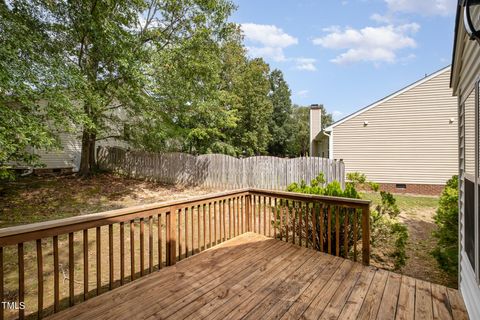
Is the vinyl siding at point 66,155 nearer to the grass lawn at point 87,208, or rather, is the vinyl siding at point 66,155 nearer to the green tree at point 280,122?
the grass lawn at point 87,208

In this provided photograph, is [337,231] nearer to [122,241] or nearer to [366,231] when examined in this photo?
[366,231]

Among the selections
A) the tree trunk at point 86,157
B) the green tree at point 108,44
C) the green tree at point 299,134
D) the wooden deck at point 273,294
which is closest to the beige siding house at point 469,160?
the wooden deck at point 273,294

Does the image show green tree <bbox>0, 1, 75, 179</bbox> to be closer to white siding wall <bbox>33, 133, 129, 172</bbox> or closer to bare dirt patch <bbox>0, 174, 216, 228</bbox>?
bare dirt patch <bbox>0, 174, 216, 228</bbox>

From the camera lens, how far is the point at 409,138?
9.84 meters

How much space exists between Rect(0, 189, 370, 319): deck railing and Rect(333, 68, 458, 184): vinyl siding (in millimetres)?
7847

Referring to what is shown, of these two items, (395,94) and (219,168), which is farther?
(395,94)

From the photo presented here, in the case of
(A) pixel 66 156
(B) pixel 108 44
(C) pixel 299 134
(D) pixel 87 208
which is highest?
(B) pixel 108 44

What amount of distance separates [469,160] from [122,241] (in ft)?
11.5

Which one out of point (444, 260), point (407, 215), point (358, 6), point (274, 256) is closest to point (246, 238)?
point (274, 256)

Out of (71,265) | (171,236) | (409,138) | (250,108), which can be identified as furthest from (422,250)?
(250,108)

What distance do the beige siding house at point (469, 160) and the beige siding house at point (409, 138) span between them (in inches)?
323

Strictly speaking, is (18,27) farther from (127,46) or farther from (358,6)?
(358,6)

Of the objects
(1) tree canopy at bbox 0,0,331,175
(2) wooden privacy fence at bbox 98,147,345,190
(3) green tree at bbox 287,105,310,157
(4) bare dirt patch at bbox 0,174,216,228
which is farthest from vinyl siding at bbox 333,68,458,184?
(3) green tree at bbox 287,105,310,157

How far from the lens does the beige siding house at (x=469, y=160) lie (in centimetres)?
184
